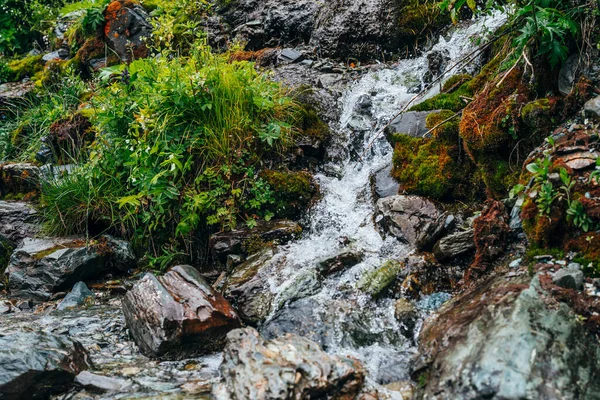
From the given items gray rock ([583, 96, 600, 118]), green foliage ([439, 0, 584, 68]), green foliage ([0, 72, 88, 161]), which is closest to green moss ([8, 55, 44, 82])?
green foliage ([0, 72, 88, 161])

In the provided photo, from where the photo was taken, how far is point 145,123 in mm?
5586

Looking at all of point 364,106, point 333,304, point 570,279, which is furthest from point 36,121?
point 570,279

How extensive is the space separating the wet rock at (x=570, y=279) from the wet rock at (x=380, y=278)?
56.7 inches

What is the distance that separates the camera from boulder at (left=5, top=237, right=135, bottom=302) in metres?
5.86

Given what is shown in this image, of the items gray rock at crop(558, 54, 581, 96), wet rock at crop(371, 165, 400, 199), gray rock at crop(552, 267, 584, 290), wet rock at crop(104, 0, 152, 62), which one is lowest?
wet rock at crop(371, 165, 400, 199)

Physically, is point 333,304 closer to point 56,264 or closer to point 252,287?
point 252,287

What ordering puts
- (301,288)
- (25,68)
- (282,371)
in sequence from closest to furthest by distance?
(282,371) → (301,288) → (25,68)

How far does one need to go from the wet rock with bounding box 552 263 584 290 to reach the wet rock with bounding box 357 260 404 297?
4.72 feet

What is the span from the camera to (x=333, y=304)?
4.39 m

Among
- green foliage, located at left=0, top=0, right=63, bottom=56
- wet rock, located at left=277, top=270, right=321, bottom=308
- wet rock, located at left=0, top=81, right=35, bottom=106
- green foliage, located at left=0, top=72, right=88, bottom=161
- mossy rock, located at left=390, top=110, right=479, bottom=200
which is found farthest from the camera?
green foliage, located at left=0, top=0, right=63, bottom=56

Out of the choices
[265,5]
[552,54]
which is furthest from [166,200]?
[265,5]

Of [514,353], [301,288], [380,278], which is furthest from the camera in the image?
[301,288]

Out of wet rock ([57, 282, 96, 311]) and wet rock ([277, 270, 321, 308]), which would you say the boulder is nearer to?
wet rock ([57, 282, 96, 311])

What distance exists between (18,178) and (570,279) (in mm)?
7279
